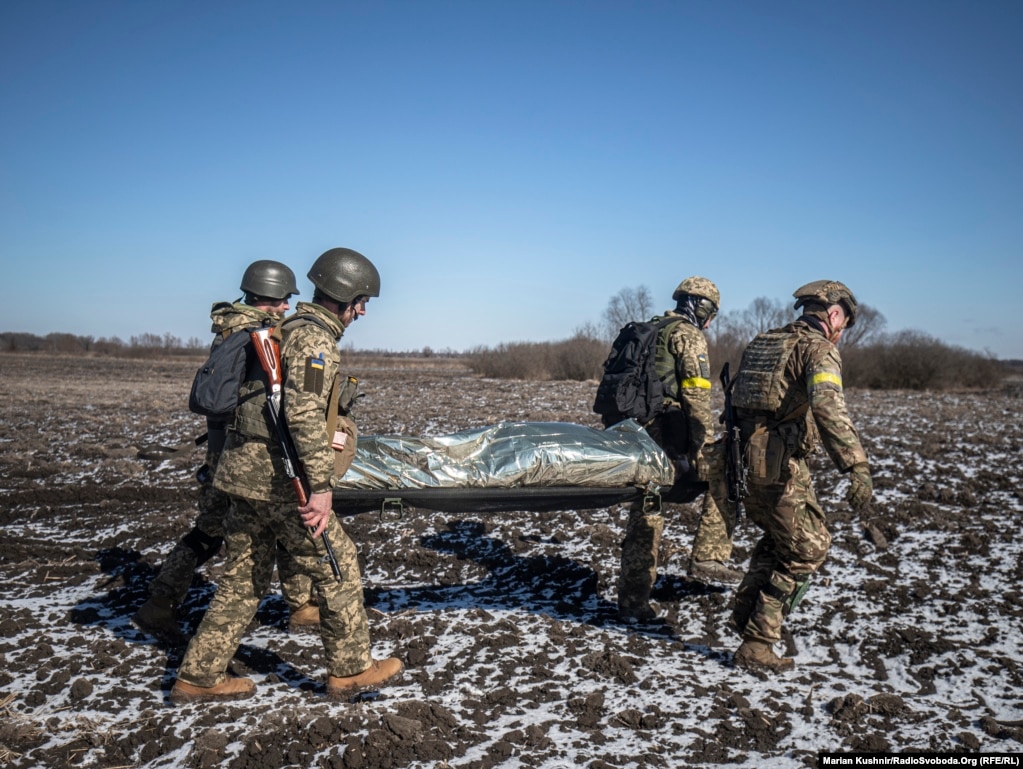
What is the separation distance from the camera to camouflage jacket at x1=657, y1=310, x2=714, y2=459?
17.5ft

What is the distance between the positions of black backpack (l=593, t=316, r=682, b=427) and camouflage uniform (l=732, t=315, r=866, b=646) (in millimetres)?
1144

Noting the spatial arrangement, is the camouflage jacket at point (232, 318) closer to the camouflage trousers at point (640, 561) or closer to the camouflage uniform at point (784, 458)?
the camouflage trousers at point (640, 561)

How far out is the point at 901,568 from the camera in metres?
5.73

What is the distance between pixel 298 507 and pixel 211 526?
135 cm

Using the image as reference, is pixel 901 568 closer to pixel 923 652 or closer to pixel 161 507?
pixel 923 652

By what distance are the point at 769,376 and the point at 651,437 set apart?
55.8 inches

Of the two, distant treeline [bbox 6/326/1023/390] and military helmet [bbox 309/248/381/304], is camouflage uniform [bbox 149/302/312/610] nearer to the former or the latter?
military helmet [bbox 309/248/381/304]

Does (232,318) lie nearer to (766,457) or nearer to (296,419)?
(296,419)

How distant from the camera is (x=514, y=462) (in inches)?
191

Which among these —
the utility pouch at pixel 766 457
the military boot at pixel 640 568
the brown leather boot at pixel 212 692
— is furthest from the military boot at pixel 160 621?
the utility pouch at pixel 766 457

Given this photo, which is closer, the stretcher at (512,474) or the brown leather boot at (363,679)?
the brown leather boot at (363,679)

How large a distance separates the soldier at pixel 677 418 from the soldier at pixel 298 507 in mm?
1935

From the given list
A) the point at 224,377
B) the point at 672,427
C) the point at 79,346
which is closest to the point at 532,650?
the point at 672,427

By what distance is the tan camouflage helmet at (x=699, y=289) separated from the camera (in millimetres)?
5535
